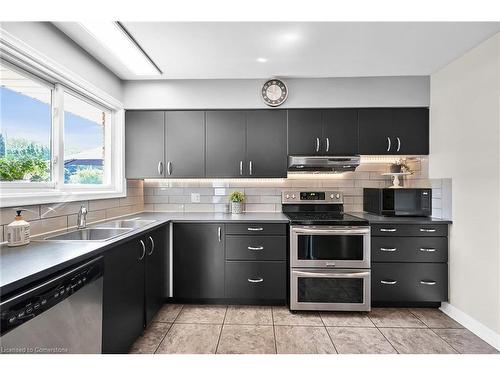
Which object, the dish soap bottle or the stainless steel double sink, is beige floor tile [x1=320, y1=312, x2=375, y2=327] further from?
the dish soap bottle

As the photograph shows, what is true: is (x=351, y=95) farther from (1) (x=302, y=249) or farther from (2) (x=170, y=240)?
(2) (x=170, y=240)

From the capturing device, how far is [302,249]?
Result: 2.55 metres

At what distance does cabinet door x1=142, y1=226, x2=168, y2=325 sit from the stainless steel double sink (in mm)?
205

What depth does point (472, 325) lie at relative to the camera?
7.30 ft

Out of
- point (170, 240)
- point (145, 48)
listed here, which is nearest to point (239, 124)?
point (145, 48)

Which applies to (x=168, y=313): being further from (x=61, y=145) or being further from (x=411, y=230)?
(x=411, y=230)

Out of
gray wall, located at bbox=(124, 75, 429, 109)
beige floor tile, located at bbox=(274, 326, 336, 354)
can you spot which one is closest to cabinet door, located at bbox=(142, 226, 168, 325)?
beige floor tile, located at bbox=(274, 326, 336, 354)

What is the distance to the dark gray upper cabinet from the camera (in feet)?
9.36

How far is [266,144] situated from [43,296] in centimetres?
233

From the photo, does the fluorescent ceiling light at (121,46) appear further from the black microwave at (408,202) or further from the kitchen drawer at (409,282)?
the kitchen drawer at (409,282)

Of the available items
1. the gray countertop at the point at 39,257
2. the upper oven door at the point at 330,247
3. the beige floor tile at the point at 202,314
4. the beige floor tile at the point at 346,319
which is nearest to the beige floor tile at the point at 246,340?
the beige floor tile at the point at 202,314

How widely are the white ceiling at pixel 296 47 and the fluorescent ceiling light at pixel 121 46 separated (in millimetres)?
84

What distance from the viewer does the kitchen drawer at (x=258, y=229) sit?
2631 millimetres

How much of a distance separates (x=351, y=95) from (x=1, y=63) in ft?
9.60
